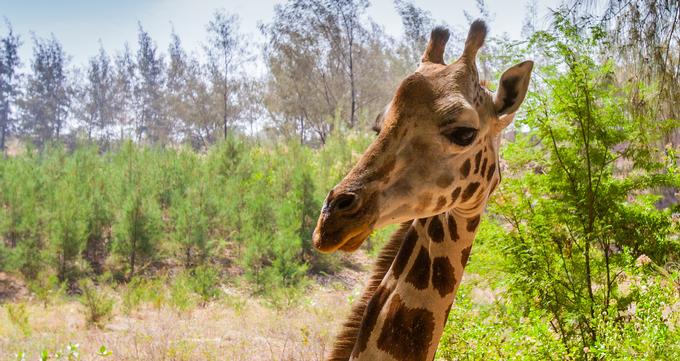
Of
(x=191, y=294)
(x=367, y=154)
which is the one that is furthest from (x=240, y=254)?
(x=367, y=154)

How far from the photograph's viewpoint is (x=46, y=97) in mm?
17984

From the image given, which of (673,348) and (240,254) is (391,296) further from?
(240,254)

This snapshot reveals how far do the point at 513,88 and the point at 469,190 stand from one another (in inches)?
13.6

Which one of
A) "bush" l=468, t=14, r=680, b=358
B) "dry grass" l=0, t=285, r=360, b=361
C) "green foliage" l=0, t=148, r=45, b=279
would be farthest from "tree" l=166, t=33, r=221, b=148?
"bush" l=468, t=14, r=680, b=358

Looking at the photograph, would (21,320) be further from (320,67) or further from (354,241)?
(320,67)

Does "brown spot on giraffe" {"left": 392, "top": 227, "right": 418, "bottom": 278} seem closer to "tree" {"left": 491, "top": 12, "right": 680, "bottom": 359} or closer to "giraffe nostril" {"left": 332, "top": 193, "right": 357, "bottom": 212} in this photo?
"giraffe nostril" {"left": 332, "top": 193, "right": 357, "bottom": 212}

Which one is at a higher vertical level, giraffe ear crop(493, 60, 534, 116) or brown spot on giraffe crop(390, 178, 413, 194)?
giraffe ear crop(493, 60, 534, 116)

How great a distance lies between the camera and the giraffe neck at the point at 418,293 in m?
1.58

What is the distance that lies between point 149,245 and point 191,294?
126cm

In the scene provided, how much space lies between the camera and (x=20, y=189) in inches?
303

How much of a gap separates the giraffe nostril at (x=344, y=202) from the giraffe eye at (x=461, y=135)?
36cm

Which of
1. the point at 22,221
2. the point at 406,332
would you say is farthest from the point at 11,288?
the point at 406,332

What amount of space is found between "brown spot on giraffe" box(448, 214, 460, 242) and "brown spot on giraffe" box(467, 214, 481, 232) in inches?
1.6

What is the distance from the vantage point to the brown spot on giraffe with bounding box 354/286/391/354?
161cm
